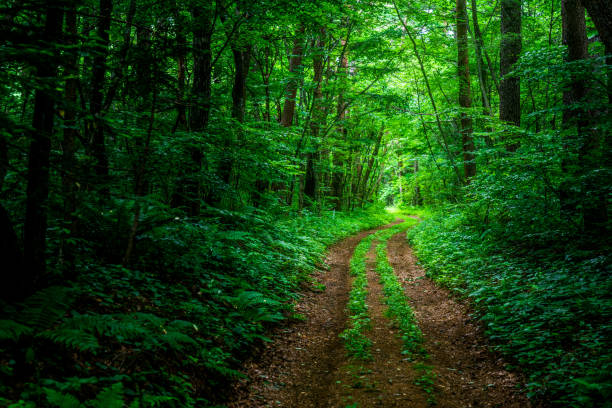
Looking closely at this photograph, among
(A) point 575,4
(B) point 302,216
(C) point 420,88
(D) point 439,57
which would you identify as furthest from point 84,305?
(C) point 420,88

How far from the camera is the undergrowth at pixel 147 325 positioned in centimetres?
268

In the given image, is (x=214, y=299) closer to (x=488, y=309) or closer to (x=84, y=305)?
(x=84, y=305)

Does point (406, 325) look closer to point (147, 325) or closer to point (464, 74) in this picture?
point (147, 325)

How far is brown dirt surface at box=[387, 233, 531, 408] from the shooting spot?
4203mm

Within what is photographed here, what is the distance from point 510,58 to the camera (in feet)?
40.6

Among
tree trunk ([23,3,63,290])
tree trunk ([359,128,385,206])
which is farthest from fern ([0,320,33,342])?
tree trunk ([359,128,385,206])

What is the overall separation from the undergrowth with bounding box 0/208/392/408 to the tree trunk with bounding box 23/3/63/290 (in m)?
0.45

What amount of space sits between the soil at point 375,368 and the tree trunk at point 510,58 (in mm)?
8530

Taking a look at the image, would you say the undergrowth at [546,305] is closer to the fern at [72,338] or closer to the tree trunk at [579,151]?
the tree trunk at [579,151]

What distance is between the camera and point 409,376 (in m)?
4.73

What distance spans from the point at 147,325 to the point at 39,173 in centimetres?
195

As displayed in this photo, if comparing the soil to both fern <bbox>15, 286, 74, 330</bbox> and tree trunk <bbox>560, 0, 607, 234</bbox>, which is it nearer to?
fern <bbox>15, 286, 74, 330</bbox>

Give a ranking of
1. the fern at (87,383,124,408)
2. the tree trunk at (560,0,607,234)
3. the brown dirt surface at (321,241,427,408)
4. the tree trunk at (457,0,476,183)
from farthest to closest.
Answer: the tree trunk at (457,0,476,183), the tree trunk at (560,0,607,234), the brown dirt surface at (321,241,427,408), the fern at (87,383,124,408)

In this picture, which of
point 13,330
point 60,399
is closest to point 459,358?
point 60,399
